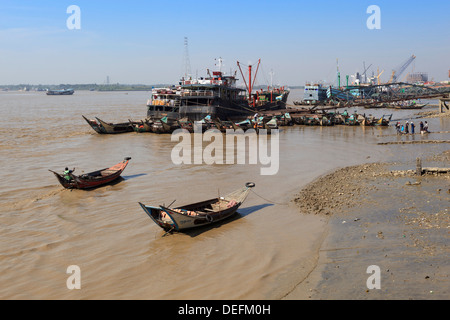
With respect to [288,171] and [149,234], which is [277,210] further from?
[288,171]

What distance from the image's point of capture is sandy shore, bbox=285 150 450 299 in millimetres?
8680

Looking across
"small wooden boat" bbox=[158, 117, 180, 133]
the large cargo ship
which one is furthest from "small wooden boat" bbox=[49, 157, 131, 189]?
the large cargo ship

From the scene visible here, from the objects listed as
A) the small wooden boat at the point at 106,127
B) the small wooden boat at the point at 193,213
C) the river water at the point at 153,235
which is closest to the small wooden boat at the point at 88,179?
the river water at the point at 153,235

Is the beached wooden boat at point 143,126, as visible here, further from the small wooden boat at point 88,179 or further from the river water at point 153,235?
the small wooden boat at point 88,179

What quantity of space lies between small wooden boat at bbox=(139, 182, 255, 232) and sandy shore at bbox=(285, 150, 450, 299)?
3.05 m

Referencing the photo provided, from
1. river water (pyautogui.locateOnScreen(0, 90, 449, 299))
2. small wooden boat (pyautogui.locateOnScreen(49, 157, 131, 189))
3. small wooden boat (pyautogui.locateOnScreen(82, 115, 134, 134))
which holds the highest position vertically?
small wooden boat (pyautogui.locateOnScreen(82, 115, 134, 134))

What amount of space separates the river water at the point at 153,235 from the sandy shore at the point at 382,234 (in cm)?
63

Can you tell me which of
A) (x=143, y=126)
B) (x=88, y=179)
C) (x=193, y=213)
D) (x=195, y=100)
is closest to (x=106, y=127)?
(x=143, y=126)

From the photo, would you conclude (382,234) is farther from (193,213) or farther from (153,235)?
(153,235)

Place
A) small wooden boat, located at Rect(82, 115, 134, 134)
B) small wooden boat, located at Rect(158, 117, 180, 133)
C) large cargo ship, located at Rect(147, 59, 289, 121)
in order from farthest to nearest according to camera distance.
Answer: large cargo ship, located at Rect(147, 59, 289, 121), small wooden boat, located at Rect(158, 117, 180, 133), small wooden boat, located at Rect(82, 115, 134, 134)

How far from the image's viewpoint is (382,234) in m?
11.7

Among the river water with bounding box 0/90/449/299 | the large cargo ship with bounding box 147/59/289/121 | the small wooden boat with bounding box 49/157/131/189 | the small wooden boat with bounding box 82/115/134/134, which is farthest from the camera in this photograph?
the large cargo ship with bounding box 147/59/289/121

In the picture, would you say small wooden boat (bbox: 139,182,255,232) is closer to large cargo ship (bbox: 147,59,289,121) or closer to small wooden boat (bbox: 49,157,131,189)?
small wooden boat (bbox: 49,157,131,189)

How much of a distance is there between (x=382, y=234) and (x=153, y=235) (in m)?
7.73
